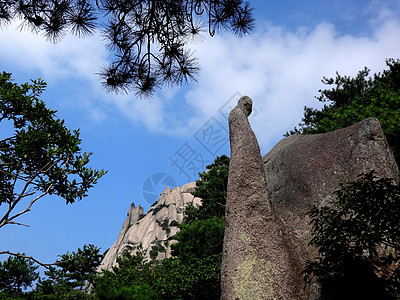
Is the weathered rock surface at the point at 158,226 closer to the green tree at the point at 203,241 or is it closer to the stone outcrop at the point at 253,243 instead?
the green tree at the point at 203,241

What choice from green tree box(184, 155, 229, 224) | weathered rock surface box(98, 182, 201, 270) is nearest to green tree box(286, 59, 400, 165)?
green tree box(184, 155, 229, 224)

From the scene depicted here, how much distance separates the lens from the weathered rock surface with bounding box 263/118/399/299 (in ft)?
16.3

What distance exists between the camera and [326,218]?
4359mm

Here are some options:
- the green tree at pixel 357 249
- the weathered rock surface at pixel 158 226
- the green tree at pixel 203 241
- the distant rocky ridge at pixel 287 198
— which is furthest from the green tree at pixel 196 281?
the weathered rock surface at pixel 158 226

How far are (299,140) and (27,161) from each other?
553 centimetres

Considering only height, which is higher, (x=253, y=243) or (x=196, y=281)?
(x=196, y=281)

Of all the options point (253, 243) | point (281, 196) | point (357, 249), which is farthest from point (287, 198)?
point (357, 249)

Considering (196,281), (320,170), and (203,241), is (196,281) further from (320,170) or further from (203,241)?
(320,170)

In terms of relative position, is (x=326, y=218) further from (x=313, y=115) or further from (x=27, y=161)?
(x=313, y=115)

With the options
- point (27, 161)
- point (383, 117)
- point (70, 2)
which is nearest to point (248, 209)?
point (70, 2)

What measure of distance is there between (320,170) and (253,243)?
1.77m

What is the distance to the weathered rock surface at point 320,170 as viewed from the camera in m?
4.97

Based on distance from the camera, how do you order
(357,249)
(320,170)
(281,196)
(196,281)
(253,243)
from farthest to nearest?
(196,281) → (281,196) → (320,170) → (253,243) → (357,249)

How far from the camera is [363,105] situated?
12.9 m
